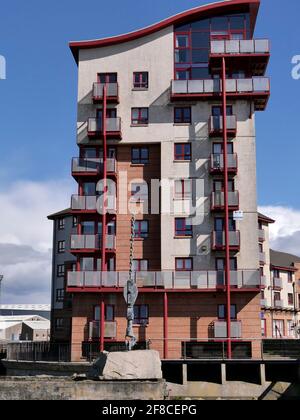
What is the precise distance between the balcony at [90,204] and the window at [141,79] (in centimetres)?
893

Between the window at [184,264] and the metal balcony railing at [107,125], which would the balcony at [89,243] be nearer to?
the window at [184,264]

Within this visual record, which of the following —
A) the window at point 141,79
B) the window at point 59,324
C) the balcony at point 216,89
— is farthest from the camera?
the window at point 59,324

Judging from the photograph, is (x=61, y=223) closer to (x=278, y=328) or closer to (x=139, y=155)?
(x=139, y=155)

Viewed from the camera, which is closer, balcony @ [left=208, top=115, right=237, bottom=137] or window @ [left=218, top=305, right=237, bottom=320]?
window @ [left=218, top=305, right=237, bottom=320]

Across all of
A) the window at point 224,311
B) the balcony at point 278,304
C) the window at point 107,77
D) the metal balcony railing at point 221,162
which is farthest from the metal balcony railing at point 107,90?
the balcony at point 278,304

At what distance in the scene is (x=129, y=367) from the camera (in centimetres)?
2044

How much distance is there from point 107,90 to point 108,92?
0.57 feet

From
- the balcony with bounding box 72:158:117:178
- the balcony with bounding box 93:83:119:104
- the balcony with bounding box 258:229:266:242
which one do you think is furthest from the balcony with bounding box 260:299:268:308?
the balcony with bounding box 93:83:119:104

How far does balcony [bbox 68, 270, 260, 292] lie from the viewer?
39.2m

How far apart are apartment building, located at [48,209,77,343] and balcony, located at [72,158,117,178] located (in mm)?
17523

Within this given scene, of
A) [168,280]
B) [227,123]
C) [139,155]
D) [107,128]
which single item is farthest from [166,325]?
[227,123]

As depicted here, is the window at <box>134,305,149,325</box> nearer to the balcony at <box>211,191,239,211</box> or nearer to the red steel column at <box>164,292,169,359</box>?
the red steel column at <box>164,292,169,359</box>

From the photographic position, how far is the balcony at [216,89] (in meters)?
42.0

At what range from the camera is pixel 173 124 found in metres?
42.2
